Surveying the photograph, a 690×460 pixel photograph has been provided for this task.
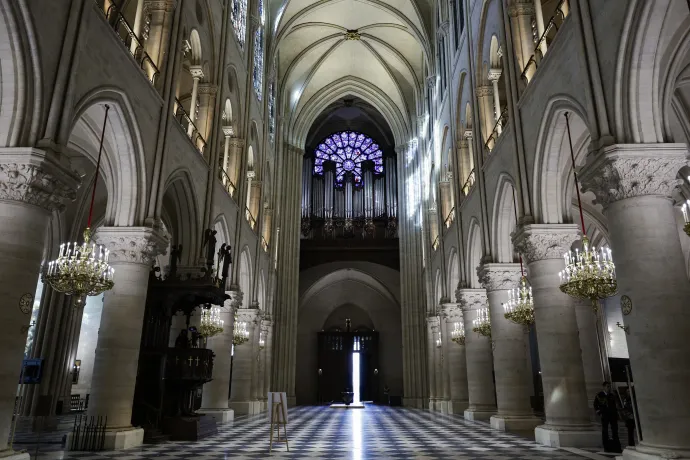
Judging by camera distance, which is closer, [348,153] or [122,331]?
[122,331]

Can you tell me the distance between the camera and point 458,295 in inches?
671

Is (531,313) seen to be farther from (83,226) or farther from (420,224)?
(420,224)

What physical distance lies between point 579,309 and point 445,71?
10688mm

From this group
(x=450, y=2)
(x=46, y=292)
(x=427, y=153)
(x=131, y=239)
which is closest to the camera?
(x=131, y=239)

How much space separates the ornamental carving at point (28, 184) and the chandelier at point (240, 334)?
11976mm

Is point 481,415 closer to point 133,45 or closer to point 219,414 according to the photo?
point 219,414


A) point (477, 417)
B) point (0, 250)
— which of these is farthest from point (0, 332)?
point (477, 417)

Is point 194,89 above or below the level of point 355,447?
above

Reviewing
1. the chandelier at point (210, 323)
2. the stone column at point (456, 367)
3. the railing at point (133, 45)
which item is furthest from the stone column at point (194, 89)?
the stone column at point (456, 367)

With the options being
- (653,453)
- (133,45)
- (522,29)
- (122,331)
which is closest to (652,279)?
(653,453)

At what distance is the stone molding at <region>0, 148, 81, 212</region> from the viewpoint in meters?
6.69

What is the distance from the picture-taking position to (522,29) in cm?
1209

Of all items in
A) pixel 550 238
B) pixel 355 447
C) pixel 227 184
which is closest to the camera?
pixel 355 447

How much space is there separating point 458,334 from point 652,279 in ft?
41.7
